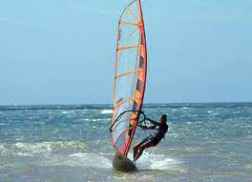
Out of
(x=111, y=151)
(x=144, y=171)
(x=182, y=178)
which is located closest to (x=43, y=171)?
(x=144, y=171)

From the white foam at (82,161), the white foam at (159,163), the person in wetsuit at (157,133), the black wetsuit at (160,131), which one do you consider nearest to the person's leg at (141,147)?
the person in wetsuit at (157,133)

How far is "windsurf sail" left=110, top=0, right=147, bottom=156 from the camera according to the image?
1462 centimetres

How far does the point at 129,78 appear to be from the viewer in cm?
1511

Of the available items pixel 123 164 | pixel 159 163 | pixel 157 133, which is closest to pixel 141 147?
pixel 123 164

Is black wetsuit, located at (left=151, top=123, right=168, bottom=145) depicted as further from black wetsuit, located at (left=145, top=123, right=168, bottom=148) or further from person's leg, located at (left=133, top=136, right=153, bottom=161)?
person's leg, located at (left=133, top=136, right=153, bottom=161)

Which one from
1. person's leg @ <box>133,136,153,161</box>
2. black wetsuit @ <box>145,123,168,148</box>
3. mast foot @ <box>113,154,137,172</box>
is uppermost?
black wetsuit @ <box>145,123,168,148</box>

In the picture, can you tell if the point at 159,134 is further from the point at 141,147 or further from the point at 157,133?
the point at 141,147

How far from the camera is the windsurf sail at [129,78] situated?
14.6 m

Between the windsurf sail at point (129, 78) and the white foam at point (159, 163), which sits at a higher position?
the windsurf sail at point (129, 78)

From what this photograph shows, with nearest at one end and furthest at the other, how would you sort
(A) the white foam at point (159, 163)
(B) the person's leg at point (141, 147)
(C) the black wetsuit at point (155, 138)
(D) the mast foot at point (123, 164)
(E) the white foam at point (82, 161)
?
(C) the black wetsuit at point (155, 138) < (B) the person's leg at point (141, 147) < (D) the mast foot at point (123, 164) < (A) the white foam at point (159, 163) < (E) the white foam at point (82, 161)

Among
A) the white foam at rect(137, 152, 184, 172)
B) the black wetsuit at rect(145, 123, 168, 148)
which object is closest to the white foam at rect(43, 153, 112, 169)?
the white foam at rect(137, 152, 184, 172)

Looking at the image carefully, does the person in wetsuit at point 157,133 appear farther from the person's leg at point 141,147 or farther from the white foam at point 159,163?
the white foam at point 159,163

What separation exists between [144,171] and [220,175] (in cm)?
178

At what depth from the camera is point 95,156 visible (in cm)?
1953
